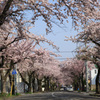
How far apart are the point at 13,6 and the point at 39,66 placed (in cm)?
3313

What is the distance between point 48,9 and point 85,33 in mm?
10825

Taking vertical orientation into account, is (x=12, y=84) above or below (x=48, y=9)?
below

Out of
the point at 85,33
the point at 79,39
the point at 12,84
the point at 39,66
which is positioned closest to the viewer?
the point at 85,33

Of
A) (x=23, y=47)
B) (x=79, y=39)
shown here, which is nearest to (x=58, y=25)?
(x=79, y=39)

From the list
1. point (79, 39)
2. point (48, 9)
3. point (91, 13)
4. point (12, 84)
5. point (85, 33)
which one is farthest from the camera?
point (12, 84)

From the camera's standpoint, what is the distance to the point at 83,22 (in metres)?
9.71

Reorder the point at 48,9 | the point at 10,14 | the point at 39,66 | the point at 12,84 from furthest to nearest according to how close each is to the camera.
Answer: the point at 39,66, the point at 12,84, the point at 10,14, the point at 48,9

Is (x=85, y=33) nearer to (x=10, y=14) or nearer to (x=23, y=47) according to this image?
(x=23, y=47)

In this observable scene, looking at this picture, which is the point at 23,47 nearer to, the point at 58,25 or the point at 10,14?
the point at 10,14

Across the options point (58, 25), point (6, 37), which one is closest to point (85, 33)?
point (6, 37)

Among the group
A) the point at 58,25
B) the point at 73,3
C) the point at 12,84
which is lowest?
the point at 12,84

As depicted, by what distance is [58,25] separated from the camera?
911cm

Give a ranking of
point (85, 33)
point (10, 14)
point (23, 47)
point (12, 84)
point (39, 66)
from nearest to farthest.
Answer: point (10, 14), point (85, 33), point (23, 47), point (12, 84), point (39, 66)

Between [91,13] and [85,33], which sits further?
[85,33]
